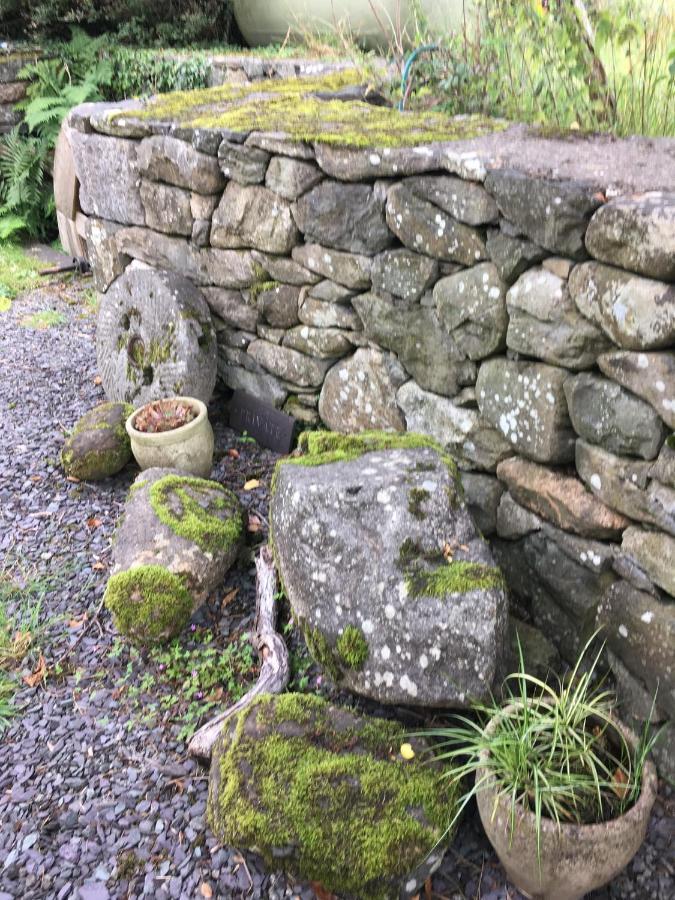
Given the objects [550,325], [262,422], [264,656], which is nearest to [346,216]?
[550,325]

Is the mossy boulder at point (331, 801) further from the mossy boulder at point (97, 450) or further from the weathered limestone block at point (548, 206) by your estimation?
the mossy boulder at point (97, 450)

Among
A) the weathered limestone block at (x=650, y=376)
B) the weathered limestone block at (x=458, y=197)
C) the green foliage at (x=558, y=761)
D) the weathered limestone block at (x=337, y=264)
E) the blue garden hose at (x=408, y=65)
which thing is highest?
the blue garden hose at (x=408, y=65)

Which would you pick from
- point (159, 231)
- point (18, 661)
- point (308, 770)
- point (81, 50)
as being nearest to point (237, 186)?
point (159, 231)

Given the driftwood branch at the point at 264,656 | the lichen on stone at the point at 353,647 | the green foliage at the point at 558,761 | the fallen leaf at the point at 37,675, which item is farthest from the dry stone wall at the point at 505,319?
the fallen leaf at the point at 37,675

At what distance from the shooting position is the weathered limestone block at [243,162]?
3859mm

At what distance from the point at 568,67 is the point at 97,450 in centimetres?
322

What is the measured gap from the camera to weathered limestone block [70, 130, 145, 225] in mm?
4730

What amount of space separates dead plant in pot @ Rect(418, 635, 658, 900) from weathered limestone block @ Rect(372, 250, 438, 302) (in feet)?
5.78

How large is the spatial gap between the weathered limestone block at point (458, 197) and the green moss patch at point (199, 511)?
1782 millimetres

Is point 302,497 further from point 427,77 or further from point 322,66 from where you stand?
point 322,66

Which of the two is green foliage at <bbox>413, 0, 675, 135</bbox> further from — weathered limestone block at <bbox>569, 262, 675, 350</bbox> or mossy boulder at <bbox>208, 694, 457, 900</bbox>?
mossy boulder at <bbox>208, 694, 457, 900</bbox>

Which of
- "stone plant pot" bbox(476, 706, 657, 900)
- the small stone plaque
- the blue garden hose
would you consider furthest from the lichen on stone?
the blue garden hose

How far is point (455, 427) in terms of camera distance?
11.0 feet

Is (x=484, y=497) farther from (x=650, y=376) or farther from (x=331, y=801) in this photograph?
(x=331, y=801)
